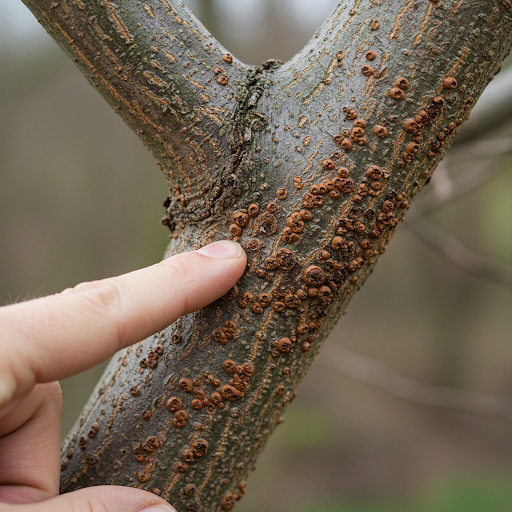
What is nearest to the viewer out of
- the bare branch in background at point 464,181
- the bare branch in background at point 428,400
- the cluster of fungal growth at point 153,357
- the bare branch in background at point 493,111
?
the cluster of fungal growth at point 153,357

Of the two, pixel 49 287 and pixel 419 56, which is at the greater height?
pixel 49 287

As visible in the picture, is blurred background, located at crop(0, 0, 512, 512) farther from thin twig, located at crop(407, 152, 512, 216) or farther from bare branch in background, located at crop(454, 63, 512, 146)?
bare branch in background, located at crop(454, 63, 512, 146)

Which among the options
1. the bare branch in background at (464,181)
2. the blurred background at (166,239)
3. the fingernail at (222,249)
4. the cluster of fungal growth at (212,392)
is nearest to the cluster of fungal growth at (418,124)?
the fingernail at (222,249)

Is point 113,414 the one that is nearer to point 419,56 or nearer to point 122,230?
point 419,56

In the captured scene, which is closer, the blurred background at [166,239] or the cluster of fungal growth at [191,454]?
the cluster of fungal growth at [191,454]

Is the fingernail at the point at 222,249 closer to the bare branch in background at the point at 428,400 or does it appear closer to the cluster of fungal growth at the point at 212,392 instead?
the cluster of fungal growth at the point at 212,392

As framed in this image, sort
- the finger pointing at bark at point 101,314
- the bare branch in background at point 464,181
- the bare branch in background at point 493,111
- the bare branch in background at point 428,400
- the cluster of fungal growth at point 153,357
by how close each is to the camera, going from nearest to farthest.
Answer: the finger pointing at bark at point 101,314, the cluster of fungal growth at point 153,357, the bare branch in background at point 493,111, the bare branch in background at point 428,400, the bare branch in background at point 464,181

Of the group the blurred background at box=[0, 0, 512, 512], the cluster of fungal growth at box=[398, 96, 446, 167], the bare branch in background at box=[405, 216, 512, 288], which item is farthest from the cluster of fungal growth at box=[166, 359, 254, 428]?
the blurred background at box=[0, 0, 512, 512]

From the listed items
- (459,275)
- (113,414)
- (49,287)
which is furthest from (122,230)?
(459,275)
